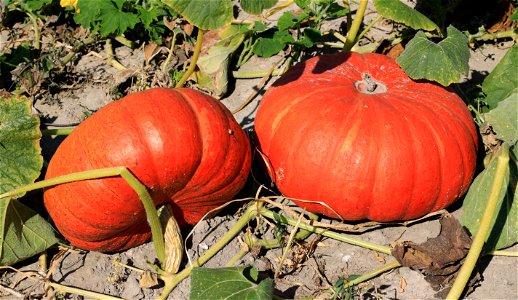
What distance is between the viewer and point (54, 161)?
116 inches

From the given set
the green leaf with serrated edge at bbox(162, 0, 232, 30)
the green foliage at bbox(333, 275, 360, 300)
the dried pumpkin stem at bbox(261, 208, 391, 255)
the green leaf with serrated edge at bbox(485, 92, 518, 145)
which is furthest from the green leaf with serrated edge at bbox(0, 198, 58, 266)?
the green leaf with serrated edge at bbox(485, 92, 518, 145)

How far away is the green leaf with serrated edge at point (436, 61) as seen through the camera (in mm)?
3174

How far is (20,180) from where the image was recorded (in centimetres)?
302

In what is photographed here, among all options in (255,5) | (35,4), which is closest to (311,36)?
(255,5)

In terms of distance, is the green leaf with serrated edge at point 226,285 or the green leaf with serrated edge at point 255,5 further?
the green leaf with serrated edge at point 255,5

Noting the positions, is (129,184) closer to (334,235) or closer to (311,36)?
(334,235)

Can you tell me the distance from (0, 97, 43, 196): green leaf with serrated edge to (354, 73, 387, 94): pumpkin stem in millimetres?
1429

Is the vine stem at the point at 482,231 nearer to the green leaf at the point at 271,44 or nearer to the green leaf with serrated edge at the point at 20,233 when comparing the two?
the green leaf at the point at 271,44

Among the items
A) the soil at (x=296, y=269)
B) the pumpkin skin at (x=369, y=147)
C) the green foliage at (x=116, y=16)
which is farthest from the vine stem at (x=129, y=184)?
the green foliage at (x=116, y=16)

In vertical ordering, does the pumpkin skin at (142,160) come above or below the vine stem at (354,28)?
below

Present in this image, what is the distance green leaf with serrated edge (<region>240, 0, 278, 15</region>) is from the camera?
2836mm

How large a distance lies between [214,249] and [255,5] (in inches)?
41.1

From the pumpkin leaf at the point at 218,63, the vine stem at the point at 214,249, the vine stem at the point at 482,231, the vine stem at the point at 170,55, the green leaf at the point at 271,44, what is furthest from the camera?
the vine stem at the point at 170,55

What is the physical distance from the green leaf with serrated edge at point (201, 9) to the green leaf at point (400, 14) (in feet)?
2.55
